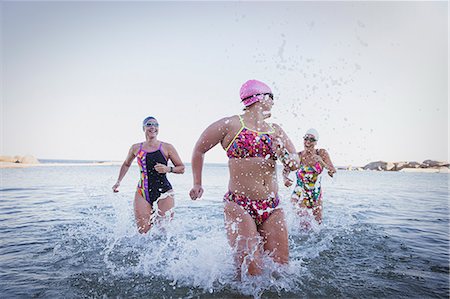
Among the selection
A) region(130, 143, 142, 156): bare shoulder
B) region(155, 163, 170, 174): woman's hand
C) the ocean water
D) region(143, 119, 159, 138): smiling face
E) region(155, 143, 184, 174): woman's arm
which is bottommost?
the ocean water

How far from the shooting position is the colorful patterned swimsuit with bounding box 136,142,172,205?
18.5 ft

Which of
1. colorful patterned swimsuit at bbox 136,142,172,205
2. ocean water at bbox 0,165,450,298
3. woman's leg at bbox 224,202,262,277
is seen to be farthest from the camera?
colorful patterned swimsuit at bbox 136,142,172,205

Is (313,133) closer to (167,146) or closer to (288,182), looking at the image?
(288,182)

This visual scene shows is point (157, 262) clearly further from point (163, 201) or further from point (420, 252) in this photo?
point (420, 252)

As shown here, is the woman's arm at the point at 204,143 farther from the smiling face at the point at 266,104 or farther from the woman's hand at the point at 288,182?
the woman's hand at the point at 288,182

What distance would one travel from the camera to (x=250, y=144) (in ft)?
10.2

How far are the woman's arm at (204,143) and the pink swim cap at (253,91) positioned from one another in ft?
1.06

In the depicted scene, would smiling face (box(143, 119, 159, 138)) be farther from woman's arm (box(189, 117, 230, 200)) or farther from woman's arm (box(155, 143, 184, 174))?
woman's arm (box(189, 117, 230, 200))

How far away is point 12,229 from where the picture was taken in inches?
243

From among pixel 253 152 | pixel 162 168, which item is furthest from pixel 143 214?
pixel 253 152

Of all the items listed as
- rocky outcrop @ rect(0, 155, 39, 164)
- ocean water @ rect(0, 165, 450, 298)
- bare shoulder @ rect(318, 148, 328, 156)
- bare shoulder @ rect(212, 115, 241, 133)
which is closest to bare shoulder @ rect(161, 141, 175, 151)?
ocean water @ rect(0, 165, 450, 298)

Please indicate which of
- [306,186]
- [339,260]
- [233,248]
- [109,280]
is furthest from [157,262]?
[306,186]

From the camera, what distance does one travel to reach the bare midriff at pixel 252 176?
3.17 m

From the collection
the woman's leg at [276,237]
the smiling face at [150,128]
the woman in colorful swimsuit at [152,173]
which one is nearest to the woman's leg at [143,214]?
the woman in colorful swimsuit at [152,173]
